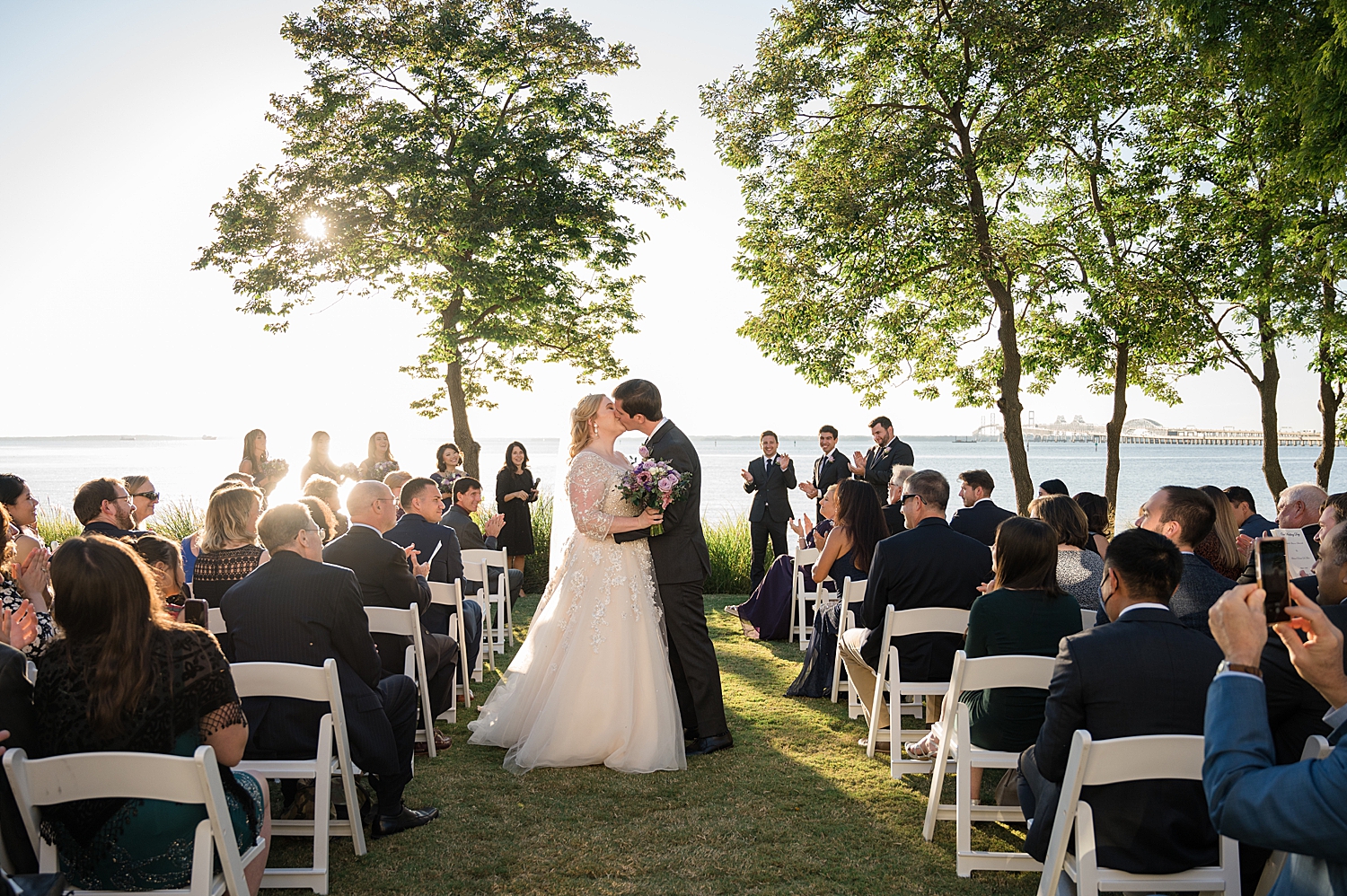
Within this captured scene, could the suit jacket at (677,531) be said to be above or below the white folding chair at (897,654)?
above

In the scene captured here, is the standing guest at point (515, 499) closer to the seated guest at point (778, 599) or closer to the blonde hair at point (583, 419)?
the seated guest at point (778, 599)

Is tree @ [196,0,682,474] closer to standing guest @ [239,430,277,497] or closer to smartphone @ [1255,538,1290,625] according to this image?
standing guest @ [239,430,277,497]

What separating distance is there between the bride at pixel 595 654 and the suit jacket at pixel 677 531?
82 millimetres

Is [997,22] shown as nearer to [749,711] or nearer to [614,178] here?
[614,178]

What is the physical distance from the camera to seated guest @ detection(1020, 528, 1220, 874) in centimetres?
289

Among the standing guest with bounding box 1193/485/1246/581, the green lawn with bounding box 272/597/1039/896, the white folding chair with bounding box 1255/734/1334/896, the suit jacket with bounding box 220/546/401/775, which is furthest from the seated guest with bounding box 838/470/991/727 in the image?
the suit jacket with bounding box 220/546/401/775

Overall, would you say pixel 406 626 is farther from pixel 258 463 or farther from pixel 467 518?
pixel 258 463

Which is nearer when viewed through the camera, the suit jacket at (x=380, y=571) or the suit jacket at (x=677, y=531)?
the suit jacket at (x=380, y=571)

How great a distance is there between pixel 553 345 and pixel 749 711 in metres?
12.6

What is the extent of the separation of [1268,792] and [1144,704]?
137 cm

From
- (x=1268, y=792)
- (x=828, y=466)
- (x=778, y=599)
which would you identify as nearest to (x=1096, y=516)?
(x=778, y=599)

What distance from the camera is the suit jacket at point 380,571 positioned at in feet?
17.5

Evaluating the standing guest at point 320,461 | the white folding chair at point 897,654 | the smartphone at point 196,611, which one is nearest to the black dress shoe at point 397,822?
the smartphone at point 196,611

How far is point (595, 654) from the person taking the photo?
5.39m
